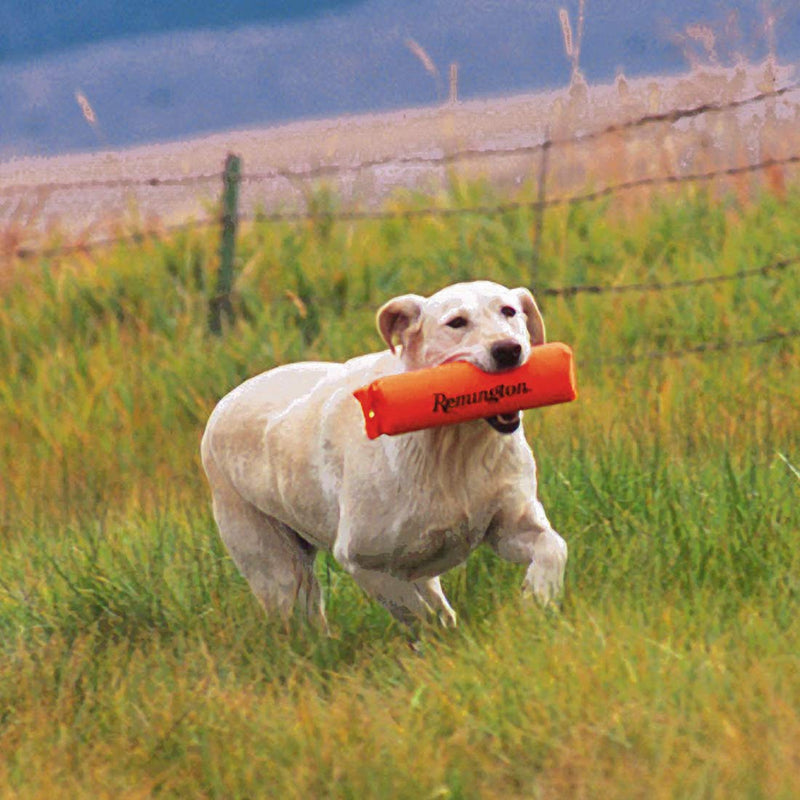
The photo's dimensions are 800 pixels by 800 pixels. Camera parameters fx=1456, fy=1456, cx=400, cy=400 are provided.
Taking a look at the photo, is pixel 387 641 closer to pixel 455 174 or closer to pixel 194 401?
pixel 194 401

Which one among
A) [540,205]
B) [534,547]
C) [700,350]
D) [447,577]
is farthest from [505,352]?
[540,205]

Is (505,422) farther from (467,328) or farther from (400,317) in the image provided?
(400,317)

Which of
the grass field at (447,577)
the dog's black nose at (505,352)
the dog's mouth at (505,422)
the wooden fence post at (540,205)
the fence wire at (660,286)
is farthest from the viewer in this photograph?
the wooden fence post at (540,205)

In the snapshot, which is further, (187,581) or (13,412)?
(13,412)

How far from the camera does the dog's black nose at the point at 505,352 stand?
398 centimetres

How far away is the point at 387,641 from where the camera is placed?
4645 mm

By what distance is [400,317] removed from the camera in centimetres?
428

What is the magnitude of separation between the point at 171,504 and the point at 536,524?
229cm

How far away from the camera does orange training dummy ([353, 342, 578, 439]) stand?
157 inches

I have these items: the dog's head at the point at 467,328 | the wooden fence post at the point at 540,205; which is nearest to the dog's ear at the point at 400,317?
the dog's head at the point at 467,328

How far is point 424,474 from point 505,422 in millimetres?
287

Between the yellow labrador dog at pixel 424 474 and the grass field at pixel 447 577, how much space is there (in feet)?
0.79

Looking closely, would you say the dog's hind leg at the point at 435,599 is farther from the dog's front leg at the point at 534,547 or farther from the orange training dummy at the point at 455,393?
the orange training dummy at the point at 455,393

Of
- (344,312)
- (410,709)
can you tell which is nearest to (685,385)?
(344,312)
